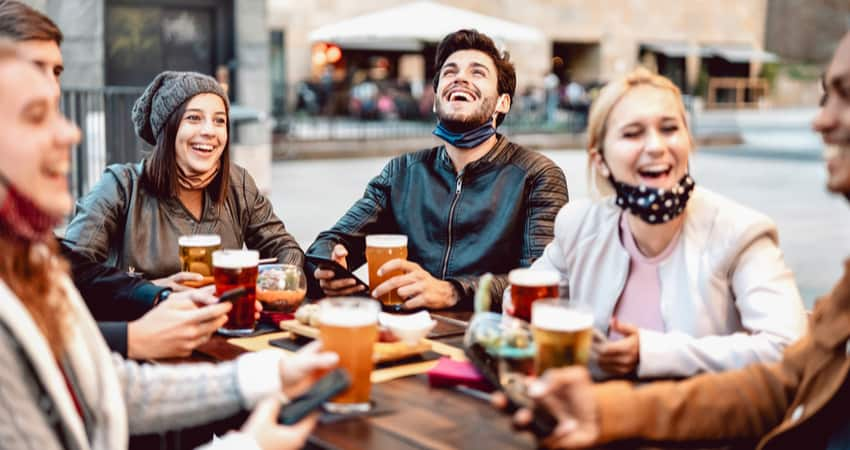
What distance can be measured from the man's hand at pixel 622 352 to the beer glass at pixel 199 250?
4.42ft

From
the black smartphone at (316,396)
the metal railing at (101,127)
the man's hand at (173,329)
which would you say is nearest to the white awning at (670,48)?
the metal railing at (101,127)

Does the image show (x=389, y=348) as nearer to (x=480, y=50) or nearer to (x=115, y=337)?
(x=115, y=337)

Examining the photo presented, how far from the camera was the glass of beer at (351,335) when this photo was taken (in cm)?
203

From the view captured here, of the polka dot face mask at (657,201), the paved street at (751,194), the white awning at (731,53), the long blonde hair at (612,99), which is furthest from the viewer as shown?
the white awning at (731,53)

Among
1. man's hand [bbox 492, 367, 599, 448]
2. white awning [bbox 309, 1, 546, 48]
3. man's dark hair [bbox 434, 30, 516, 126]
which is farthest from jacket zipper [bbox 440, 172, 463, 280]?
white awning [bbox 309, 1, 546, 48]

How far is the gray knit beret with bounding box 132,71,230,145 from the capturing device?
11.8 ft

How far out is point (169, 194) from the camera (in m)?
3.58

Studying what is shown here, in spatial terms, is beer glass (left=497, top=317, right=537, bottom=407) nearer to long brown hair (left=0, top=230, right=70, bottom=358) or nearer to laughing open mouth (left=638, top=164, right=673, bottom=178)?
laughing open mouth (left=638, top=164, right=673, bottom=178)

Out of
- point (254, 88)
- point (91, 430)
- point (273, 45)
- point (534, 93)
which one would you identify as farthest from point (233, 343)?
point (273, 45)

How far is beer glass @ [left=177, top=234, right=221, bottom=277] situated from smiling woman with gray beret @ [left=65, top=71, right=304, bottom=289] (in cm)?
40

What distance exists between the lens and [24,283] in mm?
1729

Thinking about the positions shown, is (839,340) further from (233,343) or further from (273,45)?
(273,45)

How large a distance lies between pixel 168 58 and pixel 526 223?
817 cm

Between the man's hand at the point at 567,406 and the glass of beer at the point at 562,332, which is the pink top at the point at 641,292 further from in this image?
the man's hand at the point at 567,406
